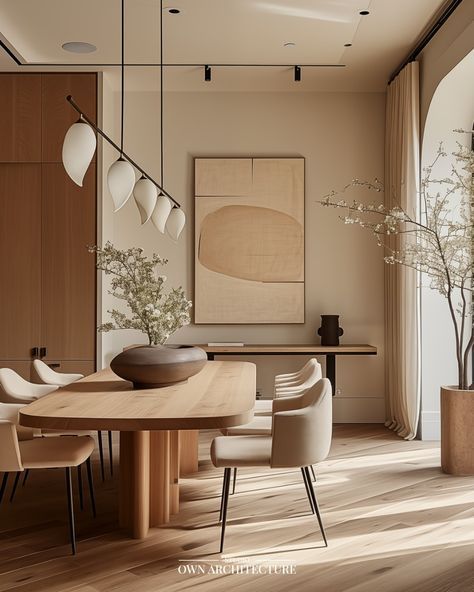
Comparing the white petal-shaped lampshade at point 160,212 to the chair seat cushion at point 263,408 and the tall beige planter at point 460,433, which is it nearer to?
the chair seat cushion at point 263,408

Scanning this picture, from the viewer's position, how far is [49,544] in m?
3.37

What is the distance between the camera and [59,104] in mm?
6332

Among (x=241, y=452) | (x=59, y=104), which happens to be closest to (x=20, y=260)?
(x=59, y=104)

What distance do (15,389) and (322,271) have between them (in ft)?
11.1

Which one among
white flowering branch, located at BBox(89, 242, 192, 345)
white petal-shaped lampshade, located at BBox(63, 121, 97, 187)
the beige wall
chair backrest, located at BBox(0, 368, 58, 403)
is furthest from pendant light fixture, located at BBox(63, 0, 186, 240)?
the beige wall

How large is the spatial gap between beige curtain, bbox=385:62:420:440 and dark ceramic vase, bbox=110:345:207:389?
2632 millimetres

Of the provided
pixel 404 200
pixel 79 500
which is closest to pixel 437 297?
pixel 404 200

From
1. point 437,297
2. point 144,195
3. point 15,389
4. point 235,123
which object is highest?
point 235,123

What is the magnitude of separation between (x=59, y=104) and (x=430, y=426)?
427cm

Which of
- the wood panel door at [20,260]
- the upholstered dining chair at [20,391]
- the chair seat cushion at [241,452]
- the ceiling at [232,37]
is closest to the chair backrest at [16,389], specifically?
the upholstered dining chair at [20,391]

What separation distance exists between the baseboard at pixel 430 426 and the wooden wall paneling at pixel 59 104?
12.6 feet

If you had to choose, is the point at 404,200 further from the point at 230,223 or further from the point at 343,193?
the point at 230,223

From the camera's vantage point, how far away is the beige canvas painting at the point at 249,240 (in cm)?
674

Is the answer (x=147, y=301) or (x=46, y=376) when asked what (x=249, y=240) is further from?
(x=147, y=301)
